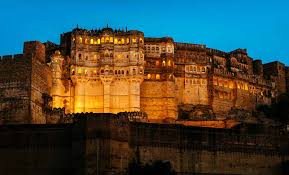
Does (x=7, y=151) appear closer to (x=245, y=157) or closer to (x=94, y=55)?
(x=245, y=157)

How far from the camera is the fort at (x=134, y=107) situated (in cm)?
5041

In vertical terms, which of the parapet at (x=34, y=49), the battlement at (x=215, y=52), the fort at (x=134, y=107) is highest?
the battlement at (x=215, y=52)

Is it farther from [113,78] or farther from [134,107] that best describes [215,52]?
[134,107]

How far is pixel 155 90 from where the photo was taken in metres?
84.1

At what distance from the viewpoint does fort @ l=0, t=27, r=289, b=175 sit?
50.4 m

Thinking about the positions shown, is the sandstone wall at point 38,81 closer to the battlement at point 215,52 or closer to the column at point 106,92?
the column at point 106,92

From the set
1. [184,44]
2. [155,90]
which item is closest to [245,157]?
[155,90]

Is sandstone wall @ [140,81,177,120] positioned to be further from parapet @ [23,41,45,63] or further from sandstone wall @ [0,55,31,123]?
sandstone wall @ [0,55,31,123]

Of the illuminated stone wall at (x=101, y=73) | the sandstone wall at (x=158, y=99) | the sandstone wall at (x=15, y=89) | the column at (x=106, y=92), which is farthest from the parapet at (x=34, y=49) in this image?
the sandstone wall at (x=158, y=99)

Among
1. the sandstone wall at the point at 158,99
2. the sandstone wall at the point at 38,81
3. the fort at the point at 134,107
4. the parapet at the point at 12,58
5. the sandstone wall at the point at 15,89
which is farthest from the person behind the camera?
the sandstone wall at the point at 158,99

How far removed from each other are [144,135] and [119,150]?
12.0ft

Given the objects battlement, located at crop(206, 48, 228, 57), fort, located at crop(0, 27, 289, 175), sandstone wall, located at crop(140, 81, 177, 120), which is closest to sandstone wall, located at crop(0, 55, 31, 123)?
fort, located at crop(0, 27, 289, 175)

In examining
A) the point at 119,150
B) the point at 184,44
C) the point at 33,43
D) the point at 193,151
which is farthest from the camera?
the point at 184,44

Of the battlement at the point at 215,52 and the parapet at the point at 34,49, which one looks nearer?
the parapet at the point at 34,49
